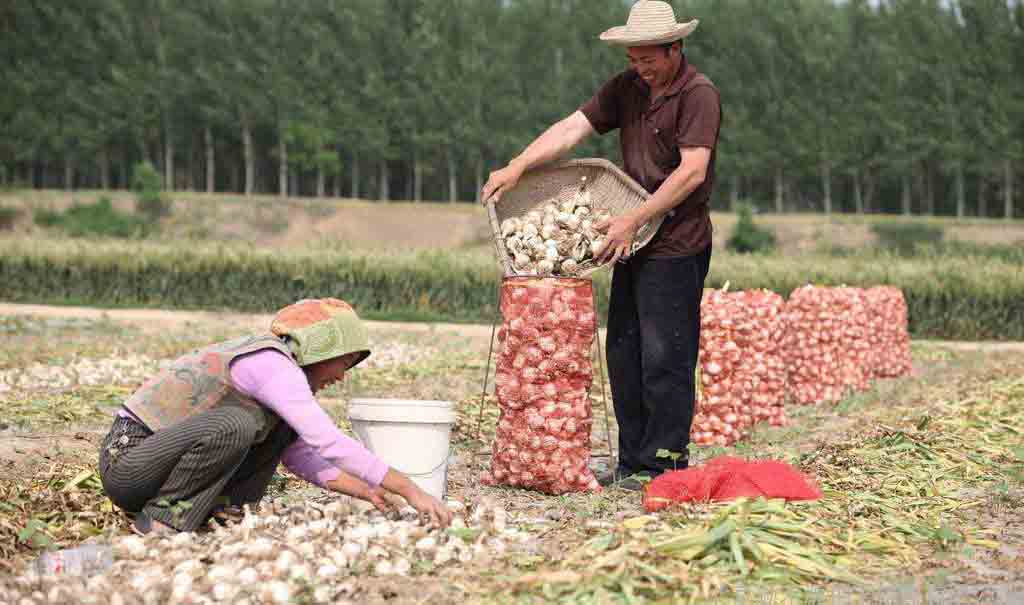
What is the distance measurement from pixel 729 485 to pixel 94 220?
42354mm

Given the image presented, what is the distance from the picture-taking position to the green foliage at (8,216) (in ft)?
151

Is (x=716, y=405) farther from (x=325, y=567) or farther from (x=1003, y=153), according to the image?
(x=1003, y=153)

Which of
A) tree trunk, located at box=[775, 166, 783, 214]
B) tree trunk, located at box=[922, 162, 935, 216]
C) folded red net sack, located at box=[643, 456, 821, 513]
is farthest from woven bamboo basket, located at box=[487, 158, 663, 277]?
tree trunk, located at box=[922, 162, 935, 216]

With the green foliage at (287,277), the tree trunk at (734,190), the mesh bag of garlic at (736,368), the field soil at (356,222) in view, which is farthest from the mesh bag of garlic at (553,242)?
→ the tree trunk at (734,190)

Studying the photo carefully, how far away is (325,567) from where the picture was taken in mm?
3688

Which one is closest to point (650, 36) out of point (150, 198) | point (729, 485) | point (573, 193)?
point (573, 193)

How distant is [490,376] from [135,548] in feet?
21.6

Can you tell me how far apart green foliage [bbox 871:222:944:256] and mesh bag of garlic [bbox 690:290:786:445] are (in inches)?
1440

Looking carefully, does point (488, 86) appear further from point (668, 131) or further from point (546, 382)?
point (546, 382)

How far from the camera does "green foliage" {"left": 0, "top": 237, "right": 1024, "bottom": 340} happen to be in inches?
723

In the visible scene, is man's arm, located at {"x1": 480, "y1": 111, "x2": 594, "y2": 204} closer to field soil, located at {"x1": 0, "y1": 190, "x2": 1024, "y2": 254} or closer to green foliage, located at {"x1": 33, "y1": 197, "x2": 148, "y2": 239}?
green foliage, located at {"x1": 33, "y1": 197, "x2": 148, "y2": 239}

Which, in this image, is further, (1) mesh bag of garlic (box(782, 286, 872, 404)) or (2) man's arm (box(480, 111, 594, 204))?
(1) mesh bag of garlic (box(782, 286, 872, 404))

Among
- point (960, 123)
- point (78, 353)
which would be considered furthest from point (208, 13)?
point (78, 353)

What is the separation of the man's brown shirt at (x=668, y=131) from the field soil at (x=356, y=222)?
38.8m
